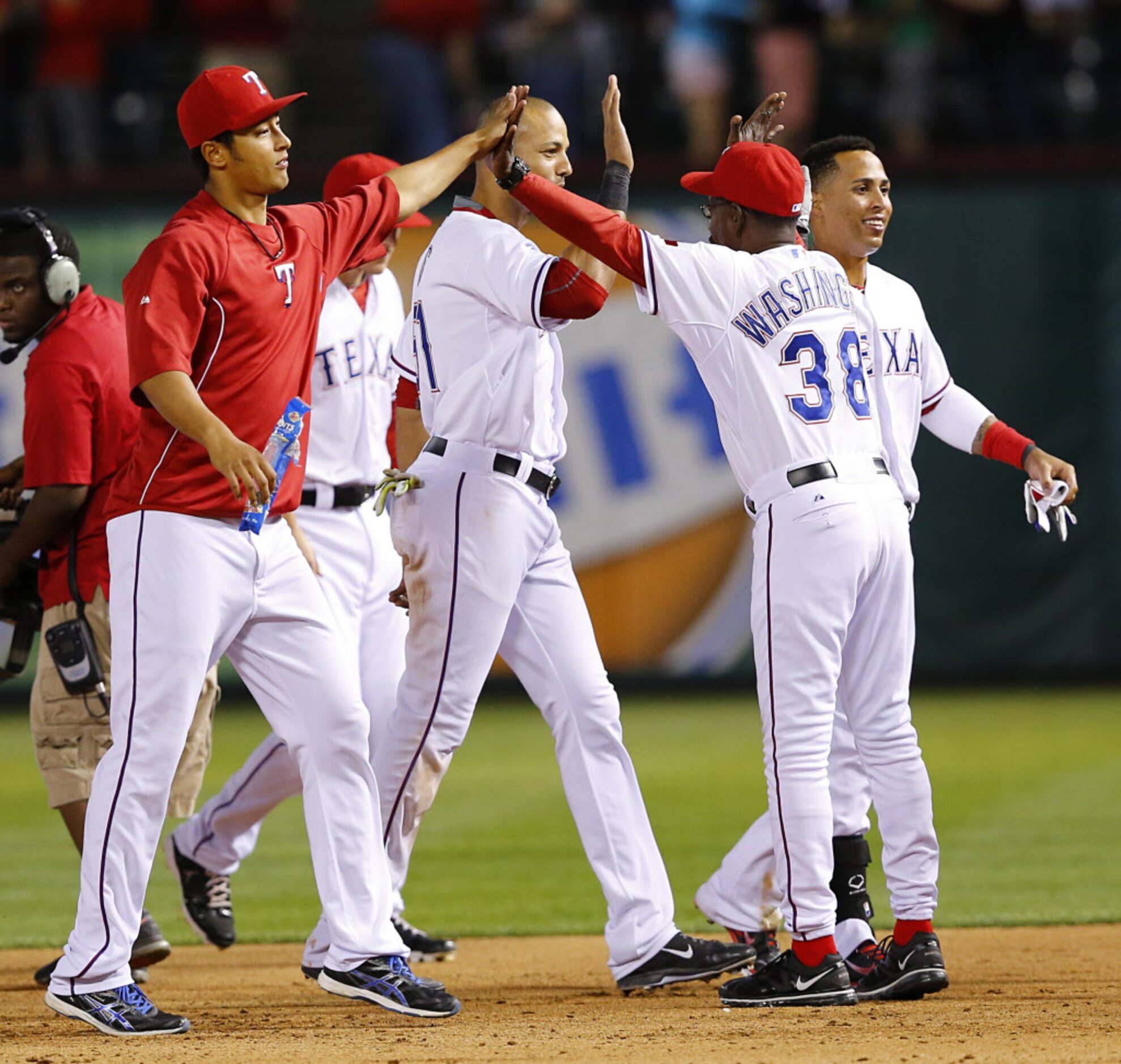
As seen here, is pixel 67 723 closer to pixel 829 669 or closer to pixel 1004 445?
pixel 829 669

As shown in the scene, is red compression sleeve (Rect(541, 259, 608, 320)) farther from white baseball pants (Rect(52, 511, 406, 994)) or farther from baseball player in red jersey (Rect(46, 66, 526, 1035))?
white baseball pants (Rect(52, 511, 406, 994))

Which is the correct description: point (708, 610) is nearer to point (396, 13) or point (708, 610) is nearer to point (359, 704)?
point (396, 13)

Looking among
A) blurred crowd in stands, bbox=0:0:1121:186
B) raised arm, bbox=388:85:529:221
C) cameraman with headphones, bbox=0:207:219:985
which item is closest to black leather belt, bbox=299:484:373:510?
cameraman with headphones, bbox=0:207:219:985

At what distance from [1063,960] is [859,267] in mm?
2147

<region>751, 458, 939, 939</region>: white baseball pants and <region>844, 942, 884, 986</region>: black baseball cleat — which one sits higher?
<region>751, 458, 939, 939</region>: white baseball pants

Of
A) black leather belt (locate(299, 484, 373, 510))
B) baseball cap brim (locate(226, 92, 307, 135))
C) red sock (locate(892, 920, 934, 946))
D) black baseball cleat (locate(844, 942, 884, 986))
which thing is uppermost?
baseball cap brim (locate(226, 92, 307, 135))

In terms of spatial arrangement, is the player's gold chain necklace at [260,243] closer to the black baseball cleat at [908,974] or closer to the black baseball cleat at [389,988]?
the black baseball cleat at [389,988]

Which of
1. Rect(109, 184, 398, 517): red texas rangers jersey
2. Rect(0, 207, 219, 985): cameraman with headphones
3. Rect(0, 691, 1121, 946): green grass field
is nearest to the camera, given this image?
Rect(109, 184, 398, 517): red texas rangers jersey

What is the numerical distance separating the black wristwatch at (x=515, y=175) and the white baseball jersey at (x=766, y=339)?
1.26 feet

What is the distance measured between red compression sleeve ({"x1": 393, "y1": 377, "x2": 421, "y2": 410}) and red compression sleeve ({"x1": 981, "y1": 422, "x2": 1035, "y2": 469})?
1.69m

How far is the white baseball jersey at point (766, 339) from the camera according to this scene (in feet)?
15.6

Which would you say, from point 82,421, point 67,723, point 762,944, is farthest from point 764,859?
point 82,421

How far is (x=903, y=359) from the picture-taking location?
5.36 meters

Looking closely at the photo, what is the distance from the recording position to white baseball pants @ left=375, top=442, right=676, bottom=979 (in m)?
5.05
